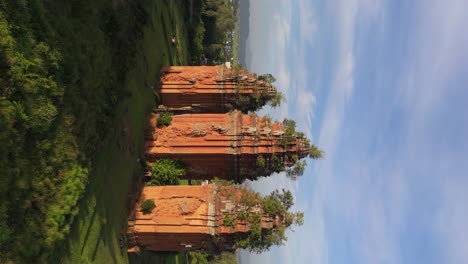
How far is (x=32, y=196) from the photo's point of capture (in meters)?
17.4

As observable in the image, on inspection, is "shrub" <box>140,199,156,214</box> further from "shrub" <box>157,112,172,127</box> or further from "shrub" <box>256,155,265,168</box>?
"shrub" <box>256,155,265,168</box>

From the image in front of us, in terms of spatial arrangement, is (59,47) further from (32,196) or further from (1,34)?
(32,196)

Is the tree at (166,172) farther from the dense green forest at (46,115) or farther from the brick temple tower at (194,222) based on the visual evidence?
the dense green forest at (46,115)

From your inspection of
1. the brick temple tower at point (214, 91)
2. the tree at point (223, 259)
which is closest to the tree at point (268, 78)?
the brick temple tower at point (214, 91)

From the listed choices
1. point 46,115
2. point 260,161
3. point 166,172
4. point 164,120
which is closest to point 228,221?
point 260,161

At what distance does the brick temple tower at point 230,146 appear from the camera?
96.2ft

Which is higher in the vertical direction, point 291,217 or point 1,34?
point 1,34

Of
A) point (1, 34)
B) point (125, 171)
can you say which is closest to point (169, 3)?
point (125, 171)

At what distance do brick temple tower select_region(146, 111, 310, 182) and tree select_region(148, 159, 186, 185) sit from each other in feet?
1.41

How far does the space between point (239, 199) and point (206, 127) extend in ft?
19.5

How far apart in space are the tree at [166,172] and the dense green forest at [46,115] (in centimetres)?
609

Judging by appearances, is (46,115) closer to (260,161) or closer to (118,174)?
(118,174)

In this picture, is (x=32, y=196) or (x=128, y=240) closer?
(x=32, y=196)

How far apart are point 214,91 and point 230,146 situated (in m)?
6.50
